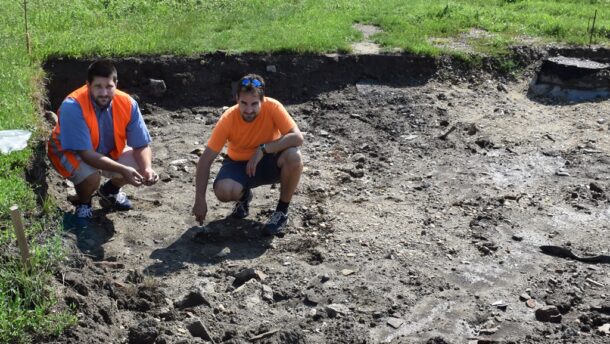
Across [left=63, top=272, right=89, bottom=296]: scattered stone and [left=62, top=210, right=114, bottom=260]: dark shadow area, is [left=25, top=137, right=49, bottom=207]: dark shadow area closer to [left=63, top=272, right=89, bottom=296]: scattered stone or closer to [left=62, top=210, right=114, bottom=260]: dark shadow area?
[left=62, top=210, right=114, bottom=260]: dark shadow area

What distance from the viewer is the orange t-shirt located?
7.04m

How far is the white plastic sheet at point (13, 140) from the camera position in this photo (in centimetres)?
722

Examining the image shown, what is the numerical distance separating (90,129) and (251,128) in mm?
1297

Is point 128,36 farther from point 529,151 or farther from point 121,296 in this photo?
point 121,296

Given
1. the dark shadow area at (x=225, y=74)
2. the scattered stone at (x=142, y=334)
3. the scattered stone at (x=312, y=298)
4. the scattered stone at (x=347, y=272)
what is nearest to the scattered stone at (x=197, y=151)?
the dark shadow area at (x=225, y=74)

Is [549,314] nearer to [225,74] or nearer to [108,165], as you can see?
[108,165]

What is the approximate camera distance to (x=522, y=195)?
26.1 ft

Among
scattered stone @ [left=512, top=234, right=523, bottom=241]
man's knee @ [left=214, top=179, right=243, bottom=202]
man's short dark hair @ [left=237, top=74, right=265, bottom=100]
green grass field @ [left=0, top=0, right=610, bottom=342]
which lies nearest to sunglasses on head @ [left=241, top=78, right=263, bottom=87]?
man's short dark hair @ [left=237, top=74, right=265, bottom=100]

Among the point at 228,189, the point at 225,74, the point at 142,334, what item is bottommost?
the point at 142,334

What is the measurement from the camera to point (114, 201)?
24.8ft

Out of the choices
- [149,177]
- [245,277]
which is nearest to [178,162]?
[149,177]

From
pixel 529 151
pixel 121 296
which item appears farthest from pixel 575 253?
pixel 121 296

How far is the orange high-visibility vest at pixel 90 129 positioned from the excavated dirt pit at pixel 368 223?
1.55ft

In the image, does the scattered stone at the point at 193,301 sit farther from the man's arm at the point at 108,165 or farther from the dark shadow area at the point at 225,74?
the dark shadow area at the point at 225,74
